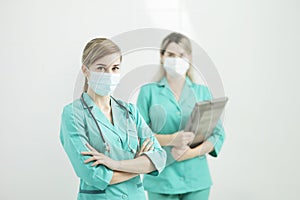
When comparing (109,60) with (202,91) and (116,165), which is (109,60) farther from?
(202,91)

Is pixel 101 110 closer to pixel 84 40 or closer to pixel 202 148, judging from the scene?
pixel 202 148

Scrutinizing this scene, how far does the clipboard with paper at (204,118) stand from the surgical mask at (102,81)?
0.48 meters

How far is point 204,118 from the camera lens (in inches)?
72.5

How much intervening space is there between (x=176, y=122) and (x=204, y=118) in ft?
0.42

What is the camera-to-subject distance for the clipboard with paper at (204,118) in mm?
1809

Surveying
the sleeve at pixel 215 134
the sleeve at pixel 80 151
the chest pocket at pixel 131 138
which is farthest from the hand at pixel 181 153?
the sleeve at pixel 80 151

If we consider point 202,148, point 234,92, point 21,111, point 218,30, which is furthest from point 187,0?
point 21,111

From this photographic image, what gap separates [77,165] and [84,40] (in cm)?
102

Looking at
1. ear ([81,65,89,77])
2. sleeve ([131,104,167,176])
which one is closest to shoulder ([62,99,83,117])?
ear ([81,65,89,77])

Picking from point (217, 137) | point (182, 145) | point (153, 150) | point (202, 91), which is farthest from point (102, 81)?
point (217, 137)

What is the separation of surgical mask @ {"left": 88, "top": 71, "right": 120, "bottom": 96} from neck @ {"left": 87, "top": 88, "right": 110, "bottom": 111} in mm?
22

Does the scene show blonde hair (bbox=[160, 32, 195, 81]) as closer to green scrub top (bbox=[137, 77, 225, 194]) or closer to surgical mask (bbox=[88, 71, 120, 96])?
green scrub top (bbox=[137, 77, 225, 194])

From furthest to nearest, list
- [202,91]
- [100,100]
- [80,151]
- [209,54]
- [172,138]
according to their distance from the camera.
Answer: [209,54], [202,91], [172,138], [100,100], [80,151]

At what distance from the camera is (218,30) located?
99.8 inches
